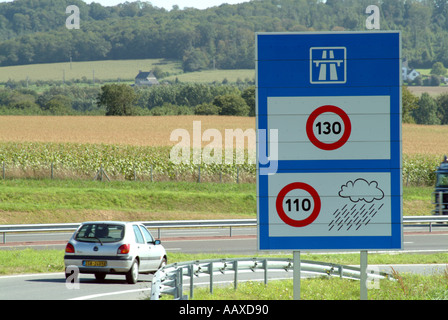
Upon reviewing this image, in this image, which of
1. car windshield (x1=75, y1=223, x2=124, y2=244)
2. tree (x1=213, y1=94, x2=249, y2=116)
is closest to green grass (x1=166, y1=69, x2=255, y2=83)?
tree (x1=213, y1=94, x2=249, y2=116)

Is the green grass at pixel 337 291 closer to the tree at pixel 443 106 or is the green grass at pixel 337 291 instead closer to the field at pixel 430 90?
the tree at pixel 443 106

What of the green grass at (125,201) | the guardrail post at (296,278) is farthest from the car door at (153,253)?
the green grass at (125,201)

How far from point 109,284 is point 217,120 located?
69.6 meters

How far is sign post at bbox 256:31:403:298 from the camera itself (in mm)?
8742

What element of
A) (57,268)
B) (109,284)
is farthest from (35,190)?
(109,284)

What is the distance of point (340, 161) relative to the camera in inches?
348

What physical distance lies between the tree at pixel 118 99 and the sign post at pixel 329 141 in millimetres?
86268

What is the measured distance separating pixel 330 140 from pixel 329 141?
2 cm

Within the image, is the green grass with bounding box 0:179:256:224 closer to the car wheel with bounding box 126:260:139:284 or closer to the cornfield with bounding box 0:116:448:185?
the cornfield with bounding box 0:116:448:185

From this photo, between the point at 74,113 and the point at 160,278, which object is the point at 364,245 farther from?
the point at 74,113

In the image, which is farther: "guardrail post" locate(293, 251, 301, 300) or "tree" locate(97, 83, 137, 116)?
"tree" locate(97, 83, 137, 116)

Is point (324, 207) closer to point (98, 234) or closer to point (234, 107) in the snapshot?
point (98, 234)

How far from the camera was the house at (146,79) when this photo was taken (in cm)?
17360

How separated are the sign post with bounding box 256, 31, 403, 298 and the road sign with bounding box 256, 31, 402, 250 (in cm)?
1
